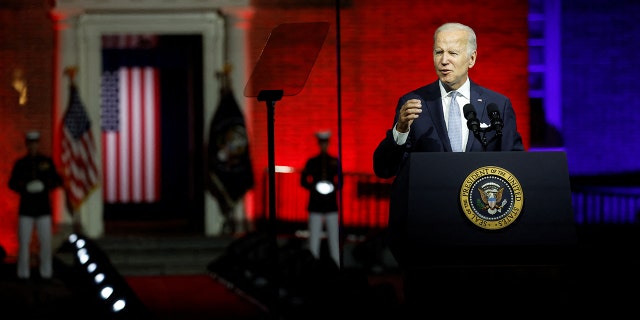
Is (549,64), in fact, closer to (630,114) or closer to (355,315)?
(630,114)

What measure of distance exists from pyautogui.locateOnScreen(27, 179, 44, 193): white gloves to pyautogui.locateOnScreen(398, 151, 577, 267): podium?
7.44 m

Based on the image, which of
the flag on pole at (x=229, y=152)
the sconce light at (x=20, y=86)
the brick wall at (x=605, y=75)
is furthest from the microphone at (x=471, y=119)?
the sconce light at (x=20, y=86)

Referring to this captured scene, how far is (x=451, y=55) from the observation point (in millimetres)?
3139

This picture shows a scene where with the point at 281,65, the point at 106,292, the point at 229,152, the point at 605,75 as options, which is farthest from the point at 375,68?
the point at 281,65

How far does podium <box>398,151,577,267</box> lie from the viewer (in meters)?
2.90

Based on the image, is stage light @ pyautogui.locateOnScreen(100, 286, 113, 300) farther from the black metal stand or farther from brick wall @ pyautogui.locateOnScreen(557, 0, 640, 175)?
brick wall @ pyautogui.locateOnScreen(557, 0, 640, 175)

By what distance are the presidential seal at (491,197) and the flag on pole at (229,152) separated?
7.92m

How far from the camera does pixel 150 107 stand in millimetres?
12250

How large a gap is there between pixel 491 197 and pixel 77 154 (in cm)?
853

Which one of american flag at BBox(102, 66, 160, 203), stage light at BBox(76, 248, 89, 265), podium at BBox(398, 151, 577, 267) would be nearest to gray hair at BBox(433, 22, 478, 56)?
podium at BBox(398, 151, 577, 267)

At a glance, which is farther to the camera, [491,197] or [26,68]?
[26,68]

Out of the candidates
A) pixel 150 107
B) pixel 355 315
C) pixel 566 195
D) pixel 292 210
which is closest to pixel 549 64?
pixel 292 210

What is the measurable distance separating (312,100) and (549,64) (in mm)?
2808

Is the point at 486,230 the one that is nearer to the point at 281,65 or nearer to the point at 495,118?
the point at 495,118
